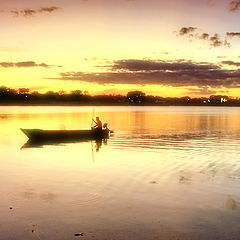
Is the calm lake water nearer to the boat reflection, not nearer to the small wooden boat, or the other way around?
the boat reflection

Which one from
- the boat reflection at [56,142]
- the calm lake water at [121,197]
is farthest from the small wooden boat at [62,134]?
the calm lake water at [121,197]

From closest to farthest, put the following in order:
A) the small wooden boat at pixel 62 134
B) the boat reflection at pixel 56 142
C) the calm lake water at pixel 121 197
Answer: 1. the calm lake water at pixel 121 197
2. the boat reflection at pixel 56 142
3. the small wooden boat at pixel 62 134

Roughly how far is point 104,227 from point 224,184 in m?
9.88

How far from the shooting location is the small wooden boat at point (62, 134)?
45.9 meters

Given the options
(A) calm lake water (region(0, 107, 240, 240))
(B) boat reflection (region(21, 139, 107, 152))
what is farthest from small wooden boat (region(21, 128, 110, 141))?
(A) calm lake water (region(0, 107, 240, 240))

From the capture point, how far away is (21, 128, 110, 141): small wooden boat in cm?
4588

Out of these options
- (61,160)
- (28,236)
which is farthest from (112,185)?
(61,160)

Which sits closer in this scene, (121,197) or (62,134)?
(121,197)

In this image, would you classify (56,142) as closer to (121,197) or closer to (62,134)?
(62,134)

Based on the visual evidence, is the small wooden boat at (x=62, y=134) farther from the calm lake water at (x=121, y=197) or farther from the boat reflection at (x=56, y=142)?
the calm lake water at (x=121, y=197)

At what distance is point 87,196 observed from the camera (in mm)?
19156

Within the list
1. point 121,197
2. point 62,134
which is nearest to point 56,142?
point 62,134

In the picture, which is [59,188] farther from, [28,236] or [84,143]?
[84,143]

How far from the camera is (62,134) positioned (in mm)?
46969
